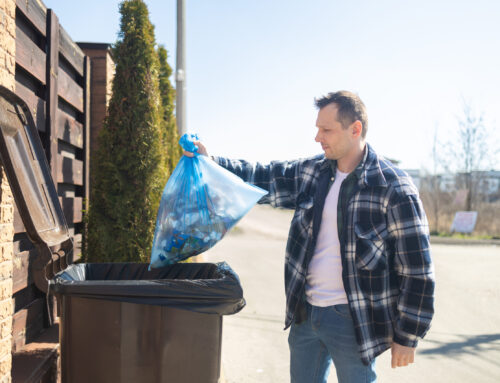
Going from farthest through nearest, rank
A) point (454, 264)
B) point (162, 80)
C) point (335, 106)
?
point (454, 264) → point (162, 80) → point (335, 106)

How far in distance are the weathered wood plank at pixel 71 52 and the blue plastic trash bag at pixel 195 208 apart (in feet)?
6.75

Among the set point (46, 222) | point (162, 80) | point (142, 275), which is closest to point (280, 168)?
point (142, 275)

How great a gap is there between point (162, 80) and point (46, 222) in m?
4.89

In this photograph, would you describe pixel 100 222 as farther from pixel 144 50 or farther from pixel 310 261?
pixel 310 261

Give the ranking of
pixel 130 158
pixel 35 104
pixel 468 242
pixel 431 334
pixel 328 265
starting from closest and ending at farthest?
pixel 328 265 → pixel 35 104 → pixel 130 158 → pixel 431 334 → pixel 468 242

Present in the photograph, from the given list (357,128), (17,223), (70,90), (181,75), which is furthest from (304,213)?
(181,75)

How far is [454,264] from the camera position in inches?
412

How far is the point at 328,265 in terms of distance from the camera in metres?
2.33

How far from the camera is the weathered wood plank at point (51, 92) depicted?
3295 mm

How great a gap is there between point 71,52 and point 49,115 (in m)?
1.09

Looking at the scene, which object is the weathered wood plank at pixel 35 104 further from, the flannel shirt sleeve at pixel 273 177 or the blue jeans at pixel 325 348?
the blue jeans at pixel 325 348

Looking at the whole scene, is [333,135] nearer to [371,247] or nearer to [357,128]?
[357,128]

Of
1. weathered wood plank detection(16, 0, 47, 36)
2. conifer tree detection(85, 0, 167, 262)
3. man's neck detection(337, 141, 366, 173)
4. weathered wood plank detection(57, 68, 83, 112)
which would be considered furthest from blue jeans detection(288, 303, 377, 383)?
weathered wood plank detection(57, 68, 83, 112)

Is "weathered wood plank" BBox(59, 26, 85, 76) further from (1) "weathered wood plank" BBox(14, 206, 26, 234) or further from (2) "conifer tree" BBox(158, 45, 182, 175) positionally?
(1) "weathered wood plank" BBox(14, 206, 26, 234)
